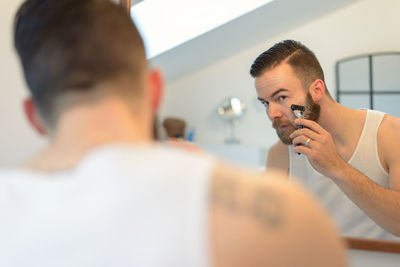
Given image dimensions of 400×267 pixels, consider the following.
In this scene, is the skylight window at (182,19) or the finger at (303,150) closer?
the finger at (303,150)

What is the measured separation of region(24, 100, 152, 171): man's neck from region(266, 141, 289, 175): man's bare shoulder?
0.61 meters

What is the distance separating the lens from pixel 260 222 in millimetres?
291

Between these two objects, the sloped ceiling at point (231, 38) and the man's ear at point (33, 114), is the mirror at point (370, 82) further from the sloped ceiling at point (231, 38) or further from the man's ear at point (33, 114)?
the man's ear at point (33, 114)

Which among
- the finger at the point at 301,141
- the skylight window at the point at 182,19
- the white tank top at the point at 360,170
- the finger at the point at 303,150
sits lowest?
the white tank top at the point at 360,170

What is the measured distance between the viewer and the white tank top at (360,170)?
882 millimetres

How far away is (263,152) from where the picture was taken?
93cm

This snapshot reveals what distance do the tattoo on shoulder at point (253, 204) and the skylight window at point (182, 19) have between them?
0.71m

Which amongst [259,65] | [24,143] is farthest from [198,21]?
[24,143]

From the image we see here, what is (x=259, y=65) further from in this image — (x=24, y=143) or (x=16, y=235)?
(x=16, y=235)

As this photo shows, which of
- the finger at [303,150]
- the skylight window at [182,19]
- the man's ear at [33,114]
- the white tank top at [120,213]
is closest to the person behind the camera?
the white tank top at [120,213]

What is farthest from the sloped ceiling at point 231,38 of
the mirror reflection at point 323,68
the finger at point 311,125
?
the finger at point 311,125

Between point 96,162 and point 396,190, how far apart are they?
739mm

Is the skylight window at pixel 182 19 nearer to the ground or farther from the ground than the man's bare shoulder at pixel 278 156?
farther from the ground

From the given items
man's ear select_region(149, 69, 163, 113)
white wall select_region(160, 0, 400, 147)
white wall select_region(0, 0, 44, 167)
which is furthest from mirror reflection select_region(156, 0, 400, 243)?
man's ear select_region(149, 69, 163, 113)
